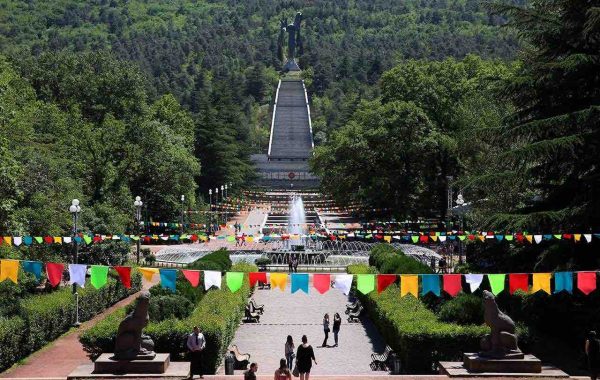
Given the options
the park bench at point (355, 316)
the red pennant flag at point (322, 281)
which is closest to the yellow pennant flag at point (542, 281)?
the red pennant flag at point (322, 281)

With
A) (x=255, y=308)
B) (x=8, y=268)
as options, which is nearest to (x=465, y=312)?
(x=8, y=268)

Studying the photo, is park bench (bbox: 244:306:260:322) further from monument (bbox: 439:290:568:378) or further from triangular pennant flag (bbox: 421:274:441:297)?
monument (bbox: 439:290:568:378)

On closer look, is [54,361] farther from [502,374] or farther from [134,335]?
[502,374]

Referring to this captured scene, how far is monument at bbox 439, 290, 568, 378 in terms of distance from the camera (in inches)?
872

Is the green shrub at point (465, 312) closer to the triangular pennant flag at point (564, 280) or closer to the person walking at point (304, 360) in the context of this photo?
the triangular pennant flag at point (564, 280)

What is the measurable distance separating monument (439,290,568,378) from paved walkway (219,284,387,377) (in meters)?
3.92

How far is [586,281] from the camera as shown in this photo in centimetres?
2409

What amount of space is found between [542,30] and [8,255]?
1840cm

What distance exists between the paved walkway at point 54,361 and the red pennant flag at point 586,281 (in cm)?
1259

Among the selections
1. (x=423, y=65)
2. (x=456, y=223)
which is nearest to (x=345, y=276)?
(x=456, y=223)

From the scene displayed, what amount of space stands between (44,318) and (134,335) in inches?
352

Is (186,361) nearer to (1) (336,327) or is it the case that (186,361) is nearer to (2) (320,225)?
(1) (336,327)

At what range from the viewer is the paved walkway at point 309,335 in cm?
2728

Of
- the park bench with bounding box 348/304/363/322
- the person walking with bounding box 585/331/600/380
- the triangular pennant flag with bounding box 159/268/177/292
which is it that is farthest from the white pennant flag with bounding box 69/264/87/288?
the park bench with bounding box 348/304/363/322
